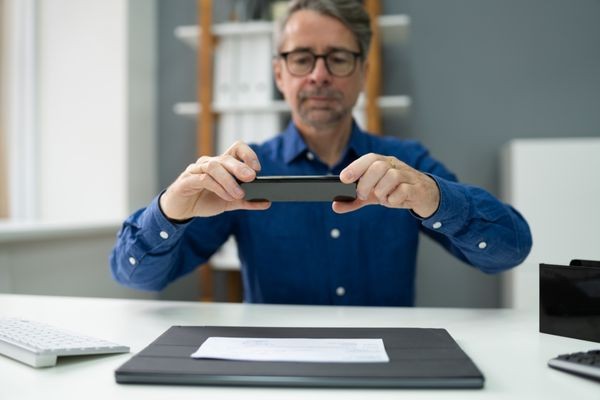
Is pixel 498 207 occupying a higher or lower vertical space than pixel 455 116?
lower

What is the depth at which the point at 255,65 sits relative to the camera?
2.23 meters

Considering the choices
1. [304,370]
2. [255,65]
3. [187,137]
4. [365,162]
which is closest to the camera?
[304,370]

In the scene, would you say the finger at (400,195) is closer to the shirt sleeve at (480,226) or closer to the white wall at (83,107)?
the shirt sleeve at (480,226)

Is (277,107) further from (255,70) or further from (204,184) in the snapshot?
(204,184)

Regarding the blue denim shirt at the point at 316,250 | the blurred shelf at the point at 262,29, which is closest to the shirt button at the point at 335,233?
the blue denim shirt at the point at 316,250

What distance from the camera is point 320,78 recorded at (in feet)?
4.29

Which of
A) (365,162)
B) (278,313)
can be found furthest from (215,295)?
(365,162)

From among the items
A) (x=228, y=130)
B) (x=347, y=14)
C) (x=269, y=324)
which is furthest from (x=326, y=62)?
(x=228, y=130)

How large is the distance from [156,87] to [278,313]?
197 cm

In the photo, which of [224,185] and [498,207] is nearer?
[224,185]

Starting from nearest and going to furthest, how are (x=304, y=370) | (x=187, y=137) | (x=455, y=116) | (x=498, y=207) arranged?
(x=304, y=370)
(x=498, y=207)
(x=455, y=116)
(x=187, y=137)

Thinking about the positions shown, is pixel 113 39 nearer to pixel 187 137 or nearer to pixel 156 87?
pixel 156 87

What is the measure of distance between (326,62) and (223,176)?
595mm

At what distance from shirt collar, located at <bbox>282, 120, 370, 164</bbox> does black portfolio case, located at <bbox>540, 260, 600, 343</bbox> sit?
0.74 m
